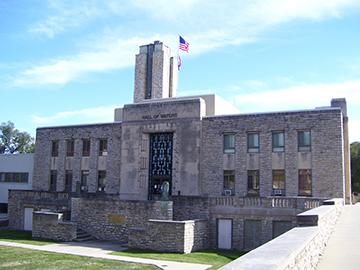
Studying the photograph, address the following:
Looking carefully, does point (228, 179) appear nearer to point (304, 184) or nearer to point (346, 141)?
point (304, 184)

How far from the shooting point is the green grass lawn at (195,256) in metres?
23.3

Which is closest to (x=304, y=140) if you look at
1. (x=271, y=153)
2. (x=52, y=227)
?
(x=271, y=153)

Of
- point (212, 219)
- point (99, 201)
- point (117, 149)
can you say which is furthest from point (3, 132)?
point (212, 219)

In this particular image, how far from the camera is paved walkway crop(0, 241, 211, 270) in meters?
21.4

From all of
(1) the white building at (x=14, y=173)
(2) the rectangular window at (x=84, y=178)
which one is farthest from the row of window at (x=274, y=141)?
(1) the white building at (x=14, y=173)

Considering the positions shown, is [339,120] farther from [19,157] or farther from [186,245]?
[19,157]

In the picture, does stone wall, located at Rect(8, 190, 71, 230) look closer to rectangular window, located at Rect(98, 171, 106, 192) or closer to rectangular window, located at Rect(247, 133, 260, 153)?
rectangular window, located at Rect(98, 171, 106, 192)

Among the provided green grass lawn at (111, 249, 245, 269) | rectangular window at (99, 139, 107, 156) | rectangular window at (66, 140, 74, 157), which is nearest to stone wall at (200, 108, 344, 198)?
green grass lawn at (111, 249, 245, 269)

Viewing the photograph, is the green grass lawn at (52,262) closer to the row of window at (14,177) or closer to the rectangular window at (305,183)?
the rectangular window at (305,183)

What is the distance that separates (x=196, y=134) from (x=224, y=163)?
3201 millimetres

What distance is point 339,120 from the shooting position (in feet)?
101

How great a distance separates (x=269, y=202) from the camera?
2738cm

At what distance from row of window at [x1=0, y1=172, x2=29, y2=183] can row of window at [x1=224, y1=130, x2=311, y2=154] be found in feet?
76.0

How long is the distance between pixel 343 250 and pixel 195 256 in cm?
1440
